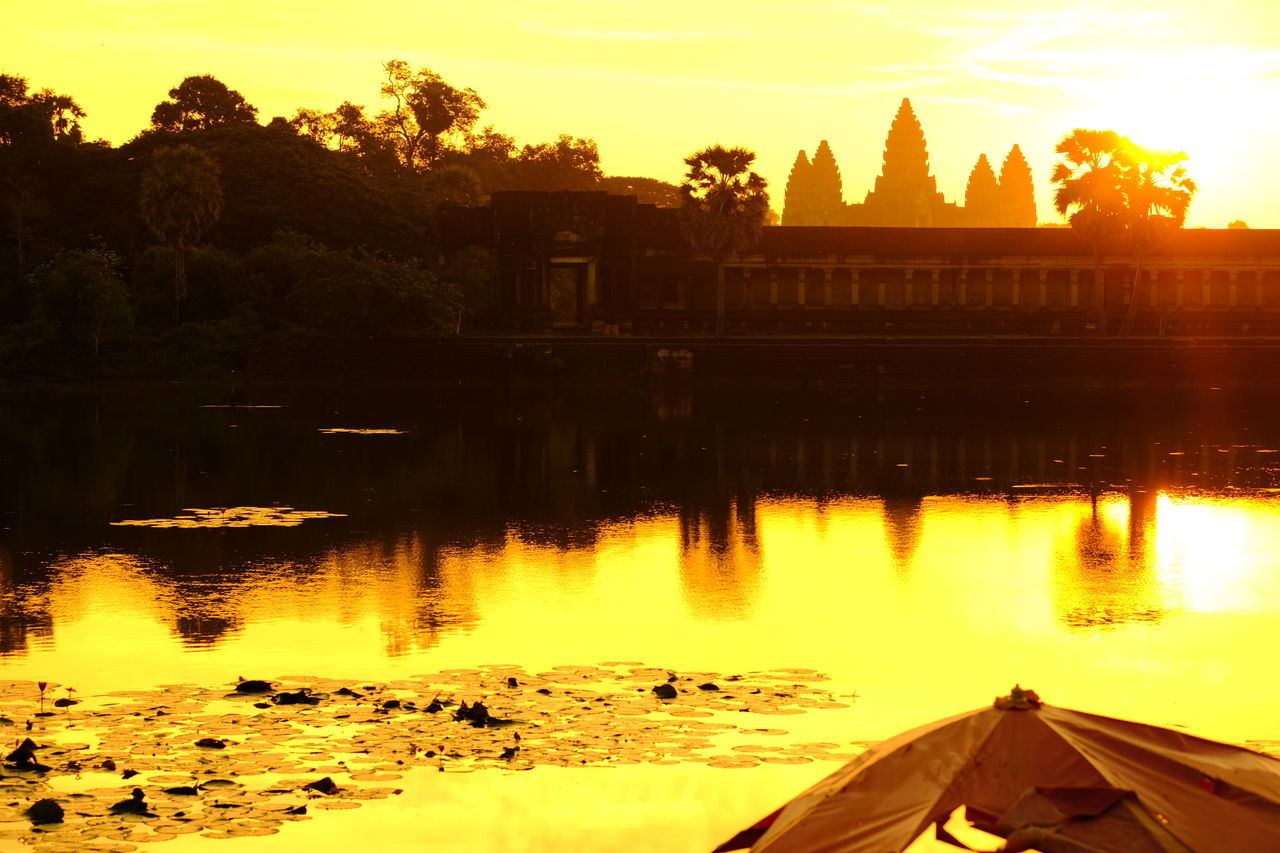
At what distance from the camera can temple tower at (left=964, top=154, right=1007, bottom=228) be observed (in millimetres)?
195625

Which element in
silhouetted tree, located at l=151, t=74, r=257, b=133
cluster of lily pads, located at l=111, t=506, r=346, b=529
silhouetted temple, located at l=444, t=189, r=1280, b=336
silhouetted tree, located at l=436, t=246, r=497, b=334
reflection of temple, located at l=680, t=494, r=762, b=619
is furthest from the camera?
silhouetted tree, located at l=151, t=74, r=257, b=133

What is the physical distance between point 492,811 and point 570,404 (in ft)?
128

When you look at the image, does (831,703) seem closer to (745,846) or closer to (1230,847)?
(745,846)

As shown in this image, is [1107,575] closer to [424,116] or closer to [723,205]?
[723,205]

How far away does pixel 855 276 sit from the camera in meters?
83.1

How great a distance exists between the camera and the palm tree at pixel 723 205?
6994 cm

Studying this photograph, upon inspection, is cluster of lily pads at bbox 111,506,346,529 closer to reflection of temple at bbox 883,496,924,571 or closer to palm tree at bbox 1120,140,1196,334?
reflection of temple at bbox 883,496,924,571

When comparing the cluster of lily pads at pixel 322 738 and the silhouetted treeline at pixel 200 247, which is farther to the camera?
the silhouetted treeline at pixel 200 247

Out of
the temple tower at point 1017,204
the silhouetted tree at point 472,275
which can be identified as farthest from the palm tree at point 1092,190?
the temple tower at point 1017,204

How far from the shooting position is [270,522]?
2283 cm

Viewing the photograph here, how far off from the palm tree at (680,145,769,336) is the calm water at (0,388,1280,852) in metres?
34.1

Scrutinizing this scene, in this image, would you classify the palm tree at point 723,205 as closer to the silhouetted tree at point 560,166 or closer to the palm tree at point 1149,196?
the palm tree at point 1149,196

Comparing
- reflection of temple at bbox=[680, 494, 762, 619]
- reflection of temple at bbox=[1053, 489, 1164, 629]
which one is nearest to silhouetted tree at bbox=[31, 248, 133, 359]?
reflection of temple at bbox=[680, 494, 762, 619]

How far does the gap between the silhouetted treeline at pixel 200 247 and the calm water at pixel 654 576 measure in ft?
79.3
